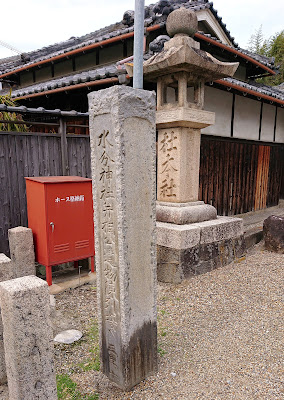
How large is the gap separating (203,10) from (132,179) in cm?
741

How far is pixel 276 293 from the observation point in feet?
14.3

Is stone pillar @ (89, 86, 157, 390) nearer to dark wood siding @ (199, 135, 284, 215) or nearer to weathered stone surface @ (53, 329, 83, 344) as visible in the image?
weathered stone surface @ (53, 329, 83, 344)

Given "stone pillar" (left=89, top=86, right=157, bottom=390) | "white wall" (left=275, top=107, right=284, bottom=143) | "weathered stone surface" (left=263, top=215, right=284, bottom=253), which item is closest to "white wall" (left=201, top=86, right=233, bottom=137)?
"weathered stone surface" (left=263, top=215, right=284, bottom=253)

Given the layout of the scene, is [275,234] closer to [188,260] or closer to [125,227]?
[188,260]

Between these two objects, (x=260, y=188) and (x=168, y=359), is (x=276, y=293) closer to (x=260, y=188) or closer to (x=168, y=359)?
(x=168, y=359)

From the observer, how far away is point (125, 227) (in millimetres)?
2289

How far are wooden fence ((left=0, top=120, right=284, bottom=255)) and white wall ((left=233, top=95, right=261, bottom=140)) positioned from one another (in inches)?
10.4

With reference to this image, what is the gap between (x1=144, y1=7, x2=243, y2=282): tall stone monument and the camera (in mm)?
4551

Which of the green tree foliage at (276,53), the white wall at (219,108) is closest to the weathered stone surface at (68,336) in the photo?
the white wall at (219,108)

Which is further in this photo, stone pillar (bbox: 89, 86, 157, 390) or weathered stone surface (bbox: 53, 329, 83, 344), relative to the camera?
weathered stone surface (bbox: 53, 329, 83, 344)

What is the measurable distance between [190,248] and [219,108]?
4267mm

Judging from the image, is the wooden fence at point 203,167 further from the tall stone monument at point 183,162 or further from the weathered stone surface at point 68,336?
the weathered stone surface at point 68,336

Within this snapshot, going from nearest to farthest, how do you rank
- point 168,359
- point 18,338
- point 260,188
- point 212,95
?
point 18,338 < point 168,359 < point 212,95 < point 260,188

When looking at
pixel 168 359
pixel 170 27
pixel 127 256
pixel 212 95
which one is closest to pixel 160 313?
pixel 168 359
